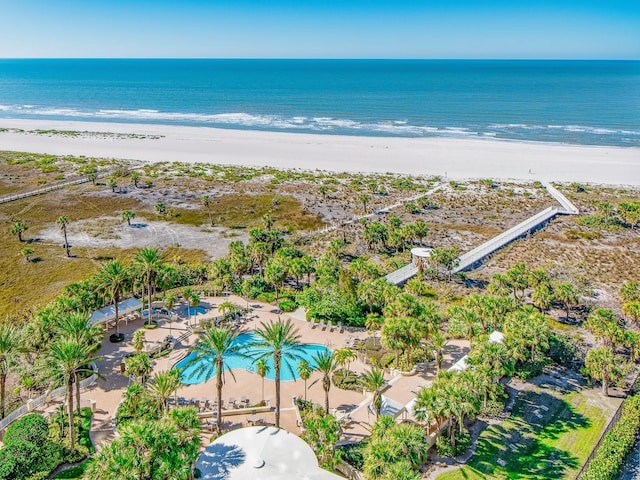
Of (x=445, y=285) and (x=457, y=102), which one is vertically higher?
(x=457, y=102)

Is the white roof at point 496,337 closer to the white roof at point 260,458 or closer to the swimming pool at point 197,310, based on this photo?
the white roof at point 260,458

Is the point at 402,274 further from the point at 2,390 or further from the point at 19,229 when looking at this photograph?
the point at 19,229

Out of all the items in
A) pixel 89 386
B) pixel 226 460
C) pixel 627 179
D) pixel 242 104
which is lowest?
pixel 89 386

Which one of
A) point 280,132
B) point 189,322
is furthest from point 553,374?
point 280,132

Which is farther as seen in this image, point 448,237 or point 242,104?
point 242,104

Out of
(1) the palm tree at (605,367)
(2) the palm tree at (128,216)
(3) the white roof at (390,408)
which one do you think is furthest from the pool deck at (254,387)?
(2) the palm tree at (128,216)

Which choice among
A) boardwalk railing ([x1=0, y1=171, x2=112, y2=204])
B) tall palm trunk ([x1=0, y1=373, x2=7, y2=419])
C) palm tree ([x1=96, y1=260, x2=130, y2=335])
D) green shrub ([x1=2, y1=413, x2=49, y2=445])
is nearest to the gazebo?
palm tree ([x1=96, y1=260, x2=130, y2=335])

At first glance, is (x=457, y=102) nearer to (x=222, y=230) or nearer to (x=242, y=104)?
(x=242, y=104)

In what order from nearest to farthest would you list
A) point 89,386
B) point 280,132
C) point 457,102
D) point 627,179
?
point 89,386, point 627,179, point 280,132, point 457,102
